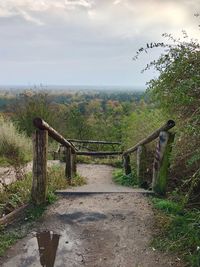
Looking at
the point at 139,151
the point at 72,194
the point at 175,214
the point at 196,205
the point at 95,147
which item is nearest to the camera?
the point at 175,214

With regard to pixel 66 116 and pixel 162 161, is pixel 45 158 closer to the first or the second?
pixel 162 161

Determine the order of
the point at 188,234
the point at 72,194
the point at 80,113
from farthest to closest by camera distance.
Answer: the point at 80,113, the point at 72,194, the point at 188,234

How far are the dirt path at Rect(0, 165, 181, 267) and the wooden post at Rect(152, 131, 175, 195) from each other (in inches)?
17.2

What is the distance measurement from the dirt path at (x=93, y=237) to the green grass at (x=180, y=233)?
13 centimetres

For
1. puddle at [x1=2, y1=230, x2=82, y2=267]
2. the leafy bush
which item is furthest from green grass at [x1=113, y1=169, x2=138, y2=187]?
puddle at [x1=2, y1=230, x2=82, y2=267]

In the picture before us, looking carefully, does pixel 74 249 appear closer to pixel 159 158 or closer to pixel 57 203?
pixel 57 203

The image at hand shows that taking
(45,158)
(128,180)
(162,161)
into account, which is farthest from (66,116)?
(45,158)

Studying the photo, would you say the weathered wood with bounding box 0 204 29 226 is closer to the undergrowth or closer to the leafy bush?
the undergrowth

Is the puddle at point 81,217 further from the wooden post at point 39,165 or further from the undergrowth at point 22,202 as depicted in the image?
the wooden post at point 39,165

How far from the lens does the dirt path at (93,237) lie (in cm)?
442

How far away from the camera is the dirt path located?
4422 millimetres

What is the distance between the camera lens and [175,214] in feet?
17.8

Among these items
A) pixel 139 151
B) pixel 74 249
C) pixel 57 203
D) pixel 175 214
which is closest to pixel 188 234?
pixel 175 214

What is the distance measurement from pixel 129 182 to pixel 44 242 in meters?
4.15
